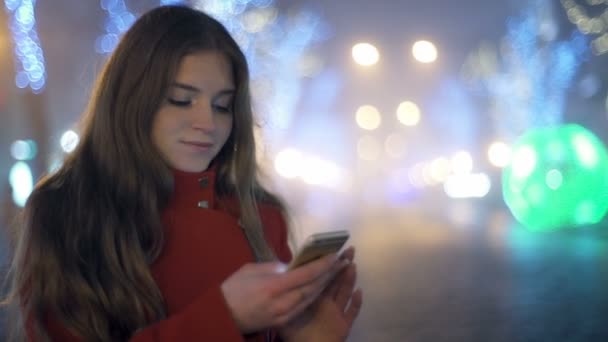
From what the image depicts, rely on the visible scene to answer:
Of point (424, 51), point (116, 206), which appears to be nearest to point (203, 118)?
point (116, 206)

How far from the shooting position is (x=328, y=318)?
3.10ft

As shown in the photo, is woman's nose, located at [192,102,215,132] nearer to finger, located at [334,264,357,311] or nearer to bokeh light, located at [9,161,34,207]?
finger, located at [334,264,357,311]

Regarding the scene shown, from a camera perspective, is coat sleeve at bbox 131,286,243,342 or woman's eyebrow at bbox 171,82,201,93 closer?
coat sleeve at bbox 131,286,243,342

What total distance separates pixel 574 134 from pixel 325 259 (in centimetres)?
704

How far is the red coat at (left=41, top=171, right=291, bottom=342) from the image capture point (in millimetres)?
814

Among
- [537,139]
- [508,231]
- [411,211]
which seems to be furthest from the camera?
[411,211]

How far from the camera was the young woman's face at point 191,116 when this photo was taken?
1.06 metres

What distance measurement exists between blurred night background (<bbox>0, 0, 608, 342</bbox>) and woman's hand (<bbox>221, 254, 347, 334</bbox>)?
697mm

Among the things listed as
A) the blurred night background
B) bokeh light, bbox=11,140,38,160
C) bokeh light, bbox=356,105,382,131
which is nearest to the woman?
the blurred night background

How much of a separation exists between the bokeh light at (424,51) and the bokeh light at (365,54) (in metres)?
0.64

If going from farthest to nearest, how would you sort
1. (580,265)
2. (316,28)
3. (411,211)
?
(411,211), (316,28), (580,265)

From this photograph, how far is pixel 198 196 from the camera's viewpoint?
41.1 inches

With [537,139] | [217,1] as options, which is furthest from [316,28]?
[537,139]

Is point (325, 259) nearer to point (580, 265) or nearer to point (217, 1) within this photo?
point (580, 265)
